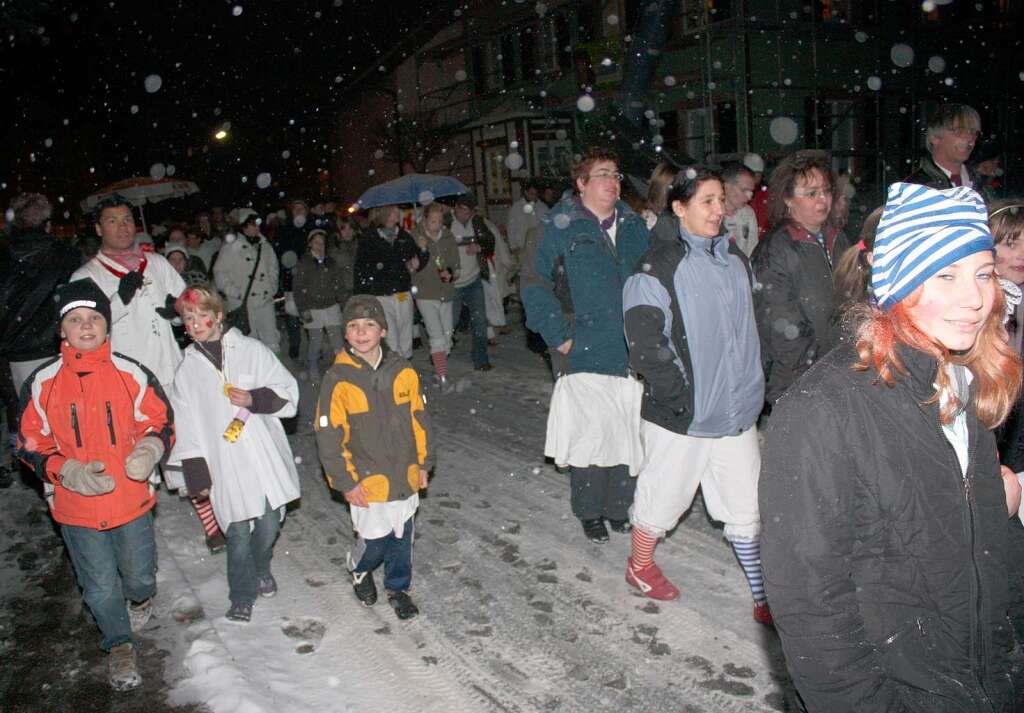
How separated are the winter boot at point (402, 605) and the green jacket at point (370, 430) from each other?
0.61m

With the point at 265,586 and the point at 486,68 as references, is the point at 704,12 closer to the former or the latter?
the point at 486,68

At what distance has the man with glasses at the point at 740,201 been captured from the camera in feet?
21.8

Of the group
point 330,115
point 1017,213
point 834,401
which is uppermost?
point 330,115

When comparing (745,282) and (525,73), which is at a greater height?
(525,73)

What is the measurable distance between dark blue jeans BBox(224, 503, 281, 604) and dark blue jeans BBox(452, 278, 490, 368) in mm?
5688

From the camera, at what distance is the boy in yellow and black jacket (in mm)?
4180

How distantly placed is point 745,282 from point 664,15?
45.6ft

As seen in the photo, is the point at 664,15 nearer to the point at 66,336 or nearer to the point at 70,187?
the point at 66,336

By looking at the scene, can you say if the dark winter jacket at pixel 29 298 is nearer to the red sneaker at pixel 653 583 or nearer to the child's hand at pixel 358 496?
the child's hand at pixel 358 496

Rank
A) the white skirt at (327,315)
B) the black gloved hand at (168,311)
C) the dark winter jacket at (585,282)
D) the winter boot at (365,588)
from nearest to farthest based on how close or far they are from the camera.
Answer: the winter boot at (365,588)
the dark winter jacket at (585,282)
the black gloved hand at (168,311)
the white skirt at (327,315)

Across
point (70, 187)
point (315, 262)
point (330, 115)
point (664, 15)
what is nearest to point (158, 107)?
point (330, 115)

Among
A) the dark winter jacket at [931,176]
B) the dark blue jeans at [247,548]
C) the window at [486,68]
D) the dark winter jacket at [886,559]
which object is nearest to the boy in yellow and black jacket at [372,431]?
the dark blue jeans at [247,548]

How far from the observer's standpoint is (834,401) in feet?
5.84

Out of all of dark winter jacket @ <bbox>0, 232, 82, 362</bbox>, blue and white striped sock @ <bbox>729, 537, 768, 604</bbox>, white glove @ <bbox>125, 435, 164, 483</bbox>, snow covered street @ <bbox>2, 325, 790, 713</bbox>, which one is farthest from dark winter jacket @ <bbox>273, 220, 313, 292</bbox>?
blue and white striped sock @ <bbox>729, 537, 768, 604</bbox>
